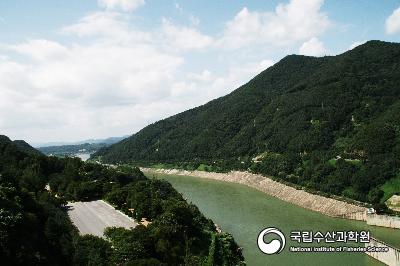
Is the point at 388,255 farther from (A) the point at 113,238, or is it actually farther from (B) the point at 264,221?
(A) the point at 113,238

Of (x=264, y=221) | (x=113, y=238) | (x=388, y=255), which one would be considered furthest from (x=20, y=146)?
(x=388, y=255)

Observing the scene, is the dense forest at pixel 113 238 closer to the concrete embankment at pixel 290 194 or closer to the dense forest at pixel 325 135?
the concrete embankment at pixel 290 194

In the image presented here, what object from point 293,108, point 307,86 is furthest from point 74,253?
point 307,86

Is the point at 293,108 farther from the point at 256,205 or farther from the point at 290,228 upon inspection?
the point at 290,228

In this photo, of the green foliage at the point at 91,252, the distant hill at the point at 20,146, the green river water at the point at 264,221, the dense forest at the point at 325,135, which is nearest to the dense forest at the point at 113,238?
the green foliage at the point at 91,252

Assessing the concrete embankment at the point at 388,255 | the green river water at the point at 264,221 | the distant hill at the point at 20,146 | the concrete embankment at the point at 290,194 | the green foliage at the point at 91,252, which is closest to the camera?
the green foliage at the point at 91,252

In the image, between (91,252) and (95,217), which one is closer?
(91,252)

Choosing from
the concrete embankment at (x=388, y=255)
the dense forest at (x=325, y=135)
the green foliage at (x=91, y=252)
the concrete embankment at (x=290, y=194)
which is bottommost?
the concrete embankment at (x=388, y=255)

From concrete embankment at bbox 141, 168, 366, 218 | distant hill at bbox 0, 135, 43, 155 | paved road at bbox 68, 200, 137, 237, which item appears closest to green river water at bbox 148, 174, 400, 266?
concrete embankment at bbox 141, 168, 366, 218
